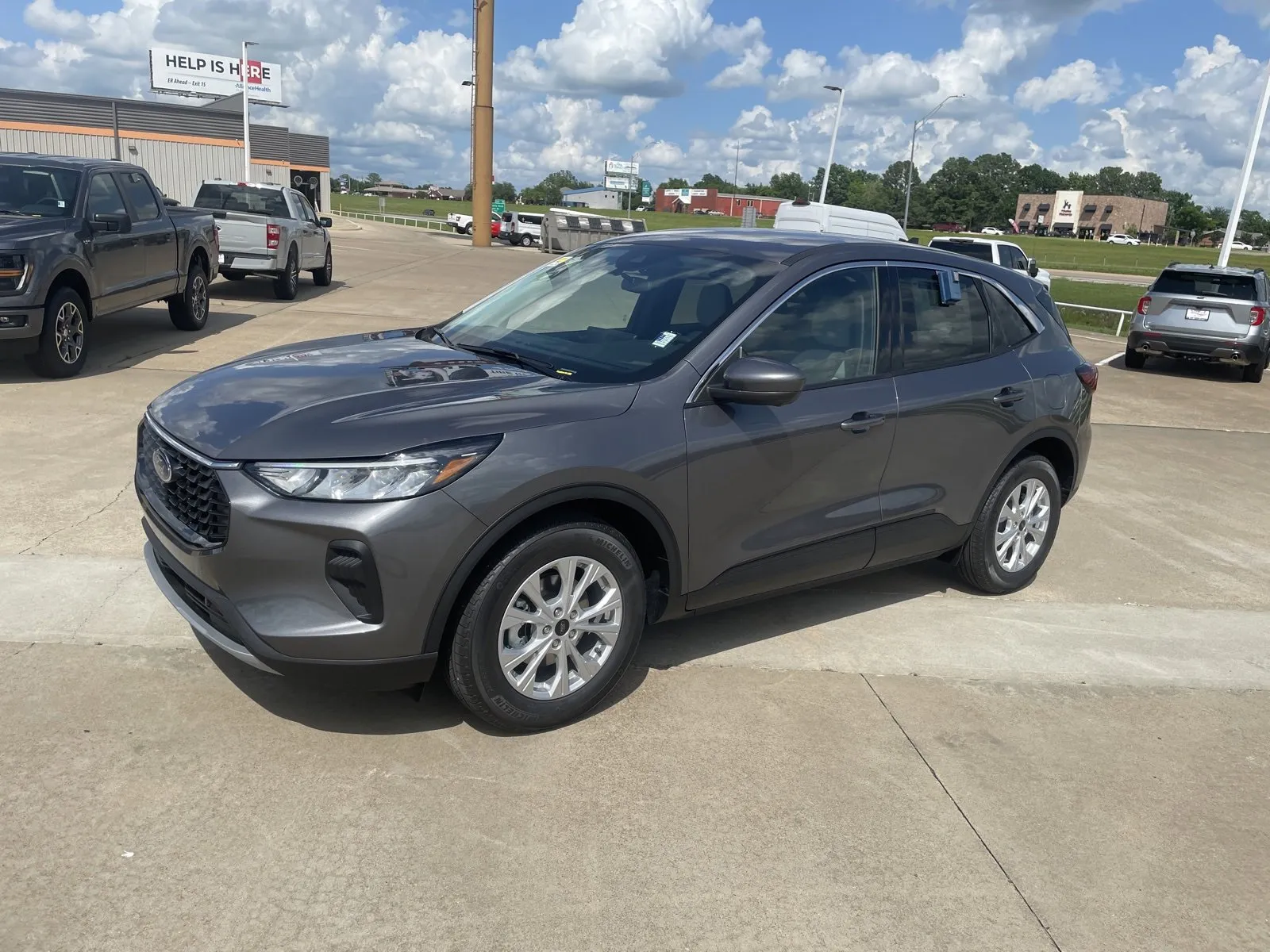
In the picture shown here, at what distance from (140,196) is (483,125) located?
3663 centimetres

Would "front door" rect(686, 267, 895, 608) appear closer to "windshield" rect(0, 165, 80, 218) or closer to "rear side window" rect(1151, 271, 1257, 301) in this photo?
"windshield" rect(0, 165, 80, 218)

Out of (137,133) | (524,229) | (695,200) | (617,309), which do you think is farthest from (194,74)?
(695,200)

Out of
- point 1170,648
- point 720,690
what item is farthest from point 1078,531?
point 720,690

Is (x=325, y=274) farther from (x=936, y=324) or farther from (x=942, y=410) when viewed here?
(x=942, y=410)

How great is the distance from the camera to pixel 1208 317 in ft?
48.1

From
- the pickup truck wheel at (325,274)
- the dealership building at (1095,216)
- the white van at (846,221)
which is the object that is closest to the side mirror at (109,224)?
the white van at (846,221)

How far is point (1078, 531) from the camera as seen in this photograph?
22.1 ft

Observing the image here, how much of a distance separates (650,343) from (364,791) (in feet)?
6.37

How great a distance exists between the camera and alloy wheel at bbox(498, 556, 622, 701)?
3.51 meters

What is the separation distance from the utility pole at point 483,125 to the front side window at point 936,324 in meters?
42.6

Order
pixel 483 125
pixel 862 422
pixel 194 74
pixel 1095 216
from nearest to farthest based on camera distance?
pixel 862 422
pixel 483 125
pixel 194 74
pixel 1095 216

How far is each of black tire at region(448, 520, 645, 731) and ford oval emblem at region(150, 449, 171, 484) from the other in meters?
1.14

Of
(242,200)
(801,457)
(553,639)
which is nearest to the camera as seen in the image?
(553,639)

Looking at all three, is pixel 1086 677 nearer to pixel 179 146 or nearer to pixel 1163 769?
pixel 1163 769
